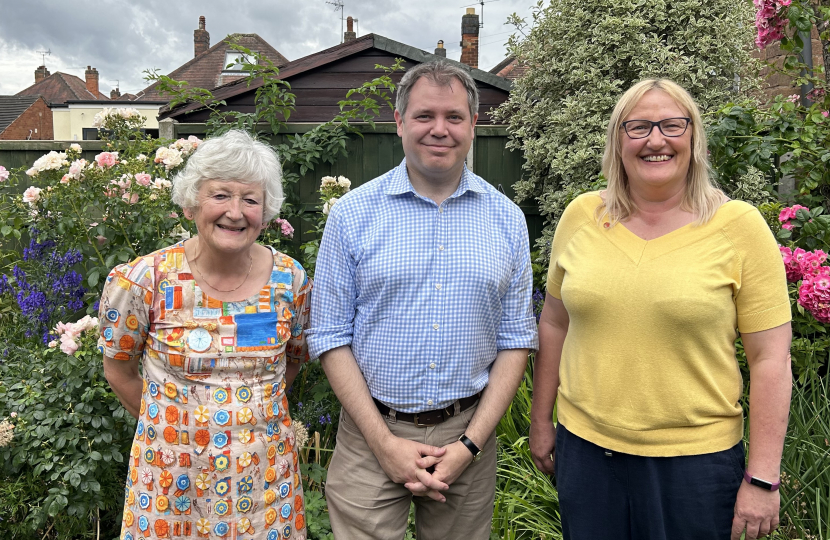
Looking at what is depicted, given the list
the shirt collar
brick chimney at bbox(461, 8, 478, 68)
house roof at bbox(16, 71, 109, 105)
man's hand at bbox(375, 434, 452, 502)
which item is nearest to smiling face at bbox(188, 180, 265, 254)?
the shirt collar

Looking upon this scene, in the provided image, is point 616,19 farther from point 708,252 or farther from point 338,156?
point 708,252

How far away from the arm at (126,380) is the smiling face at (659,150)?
5.45 ft

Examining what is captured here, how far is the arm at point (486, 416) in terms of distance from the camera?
194 centimetres

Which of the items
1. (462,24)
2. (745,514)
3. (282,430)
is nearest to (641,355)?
(745,514)

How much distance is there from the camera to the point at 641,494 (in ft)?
5.95

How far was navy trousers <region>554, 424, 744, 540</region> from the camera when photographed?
176 cm

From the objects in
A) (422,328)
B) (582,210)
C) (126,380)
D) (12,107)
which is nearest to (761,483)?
(582,210)

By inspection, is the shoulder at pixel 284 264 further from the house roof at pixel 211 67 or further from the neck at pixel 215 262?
the house roof at pixel 211 67

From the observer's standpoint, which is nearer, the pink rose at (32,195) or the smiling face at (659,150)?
the smiling face at (659,150)

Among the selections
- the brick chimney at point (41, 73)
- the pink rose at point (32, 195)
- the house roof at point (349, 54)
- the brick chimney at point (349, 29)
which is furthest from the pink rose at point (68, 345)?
the brick chimney at point (41, 73)

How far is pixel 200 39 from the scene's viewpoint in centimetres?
3180

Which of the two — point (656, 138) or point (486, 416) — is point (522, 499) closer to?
point (486, 416)

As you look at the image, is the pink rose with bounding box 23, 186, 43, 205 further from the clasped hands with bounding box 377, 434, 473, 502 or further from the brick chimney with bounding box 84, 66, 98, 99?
the brick chimney with bounding box 84, 66, 98, 99

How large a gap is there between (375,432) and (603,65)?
3.70 metres
